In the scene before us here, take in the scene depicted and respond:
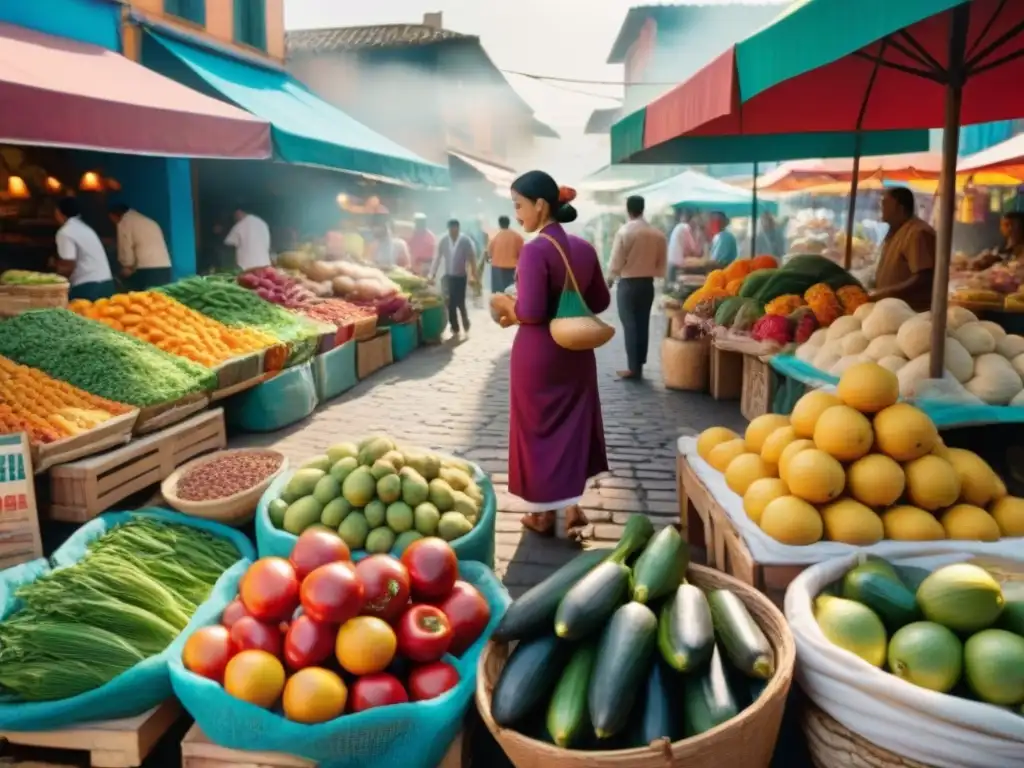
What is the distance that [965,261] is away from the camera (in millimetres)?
12586

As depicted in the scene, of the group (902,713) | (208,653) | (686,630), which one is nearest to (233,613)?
(208,653)

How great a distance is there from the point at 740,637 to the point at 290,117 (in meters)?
11.4

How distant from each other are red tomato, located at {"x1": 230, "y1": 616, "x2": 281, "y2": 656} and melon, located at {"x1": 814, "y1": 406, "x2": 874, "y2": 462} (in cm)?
196

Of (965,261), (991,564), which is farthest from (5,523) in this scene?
(965,261)

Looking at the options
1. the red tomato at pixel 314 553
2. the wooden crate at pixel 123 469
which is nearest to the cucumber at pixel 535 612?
the red tomato at pixel 314 553

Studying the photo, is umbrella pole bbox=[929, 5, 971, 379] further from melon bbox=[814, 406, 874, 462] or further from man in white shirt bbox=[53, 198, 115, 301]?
man in white shirt bbox=[53, 198, 115, 301]

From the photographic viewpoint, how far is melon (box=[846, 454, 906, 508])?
281 centimetres

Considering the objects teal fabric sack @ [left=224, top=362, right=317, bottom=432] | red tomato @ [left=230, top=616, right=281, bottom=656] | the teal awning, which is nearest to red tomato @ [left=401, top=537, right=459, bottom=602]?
red tomato @ [left=230, top=616, right=281, bottom=656]

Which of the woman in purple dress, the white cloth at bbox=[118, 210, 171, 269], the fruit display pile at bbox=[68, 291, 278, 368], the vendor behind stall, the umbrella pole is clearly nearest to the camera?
the umbrella pole

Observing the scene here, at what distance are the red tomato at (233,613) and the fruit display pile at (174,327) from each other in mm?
3776

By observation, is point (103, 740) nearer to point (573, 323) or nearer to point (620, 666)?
point (620, 666)

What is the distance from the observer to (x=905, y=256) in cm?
602

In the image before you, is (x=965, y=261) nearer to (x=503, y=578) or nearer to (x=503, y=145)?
(x=503, y=578)

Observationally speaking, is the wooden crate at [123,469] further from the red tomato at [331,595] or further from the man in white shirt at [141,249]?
the man in white shirt at [141,249]
